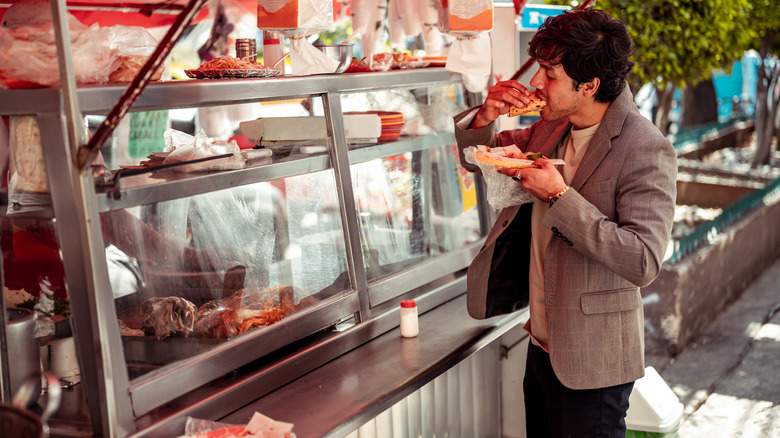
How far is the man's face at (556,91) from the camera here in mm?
2535

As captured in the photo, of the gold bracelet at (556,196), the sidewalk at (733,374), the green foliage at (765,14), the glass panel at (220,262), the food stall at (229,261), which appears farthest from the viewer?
the green foliage at (765,14)

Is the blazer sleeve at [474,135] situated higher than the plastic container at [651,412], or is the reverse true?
the blazer sleeve at [474,135]

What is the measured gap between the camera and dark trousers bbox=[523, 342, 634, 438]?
8.70ft

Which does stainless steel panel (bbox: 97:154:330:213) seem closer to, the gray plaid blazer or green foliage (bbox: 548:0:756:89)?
the gray plaid blazer

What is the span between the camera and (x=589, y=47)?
245 cm

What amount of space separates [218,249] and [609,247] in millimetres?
1294

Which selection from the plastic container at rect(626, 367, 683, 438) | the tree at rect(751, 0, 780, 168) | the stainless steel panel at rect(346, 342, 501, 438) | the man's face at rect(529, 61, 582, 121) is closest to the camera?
the man's face at rect(529, 61, 582, 121)

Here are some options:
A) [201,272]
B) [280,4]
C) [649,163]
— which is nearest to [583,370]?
[649,163]

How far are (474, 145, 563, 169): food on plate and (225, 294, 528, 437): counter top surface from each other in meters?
0.76

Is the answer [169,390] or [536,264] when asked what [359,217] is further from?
[169,390]

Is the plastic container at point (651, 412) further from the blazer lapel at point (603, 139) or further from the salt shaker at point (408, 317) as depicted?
the blazer lapel at point (603, 139)

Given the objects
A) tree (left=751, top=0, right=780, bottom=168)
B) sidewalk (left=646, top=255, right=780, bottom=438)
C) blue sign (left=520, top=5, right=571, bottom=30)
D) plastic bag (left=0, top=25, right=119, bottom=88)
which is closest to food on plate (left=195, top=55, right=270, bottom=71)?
plastic bag (left=0, top=25, right=119, bottom=88)

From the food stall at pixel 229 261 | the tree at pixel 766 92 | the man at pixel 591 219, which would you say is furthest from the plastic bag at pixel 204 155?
the tree at pixel 766 92

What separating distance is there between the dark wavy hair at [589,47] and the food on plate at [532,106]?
5.6 inches
